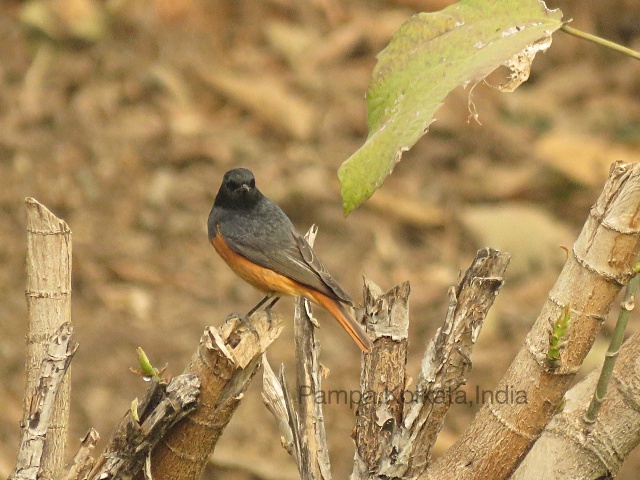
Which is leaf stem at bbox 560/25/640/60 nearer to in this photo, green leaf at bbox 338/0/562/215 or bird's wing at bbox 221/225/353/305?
green leaf at bbox 338/0/562/215

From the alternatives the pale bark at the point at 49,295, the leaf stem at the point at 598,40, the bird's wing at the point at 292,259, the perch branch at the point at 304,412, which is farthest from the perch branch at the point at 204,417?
the leaf stem at the point at 598,40

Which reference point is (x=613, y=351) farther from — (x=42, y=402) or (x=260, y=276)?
(x=260, y=276)

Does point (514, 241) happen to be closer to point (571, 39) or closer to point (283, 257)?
point (571, 39)

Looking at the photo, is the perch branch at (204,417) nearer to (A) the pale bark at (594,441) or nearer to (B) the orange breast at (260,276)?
(A) the pale bark at (594,441)

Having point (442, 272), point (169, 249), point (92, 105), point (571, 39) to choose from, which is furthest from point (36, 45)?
point (571, 39)

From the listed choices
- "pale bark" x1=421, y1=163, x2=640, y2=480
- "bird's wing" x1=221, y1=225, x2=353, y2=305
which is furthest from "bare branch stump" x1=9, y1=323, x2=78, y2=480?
"bird's wing" x1=221, y1=225, x2=353, y2=305

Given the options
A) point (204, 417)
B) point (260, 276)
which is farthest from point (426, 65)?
point (260, 276)
